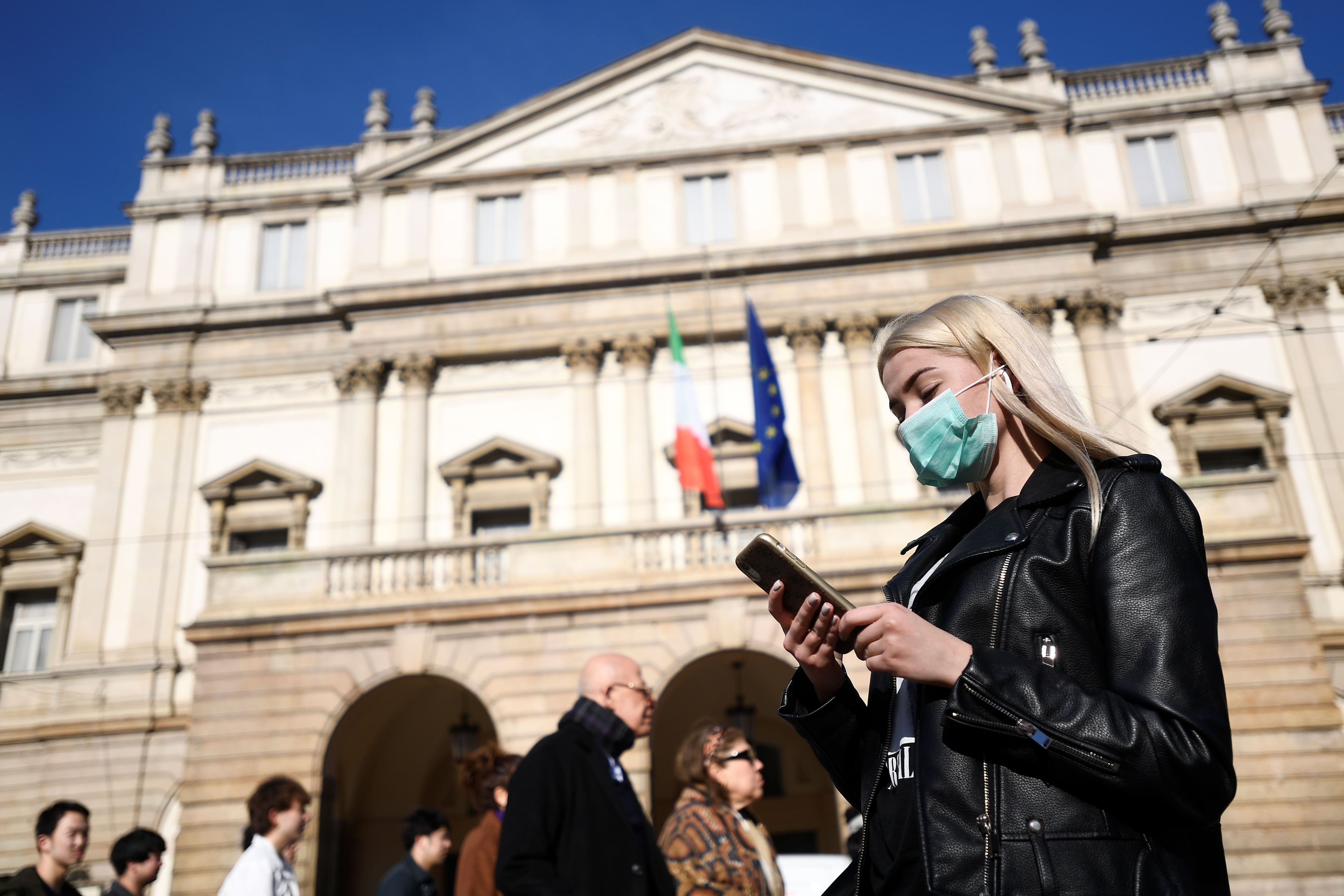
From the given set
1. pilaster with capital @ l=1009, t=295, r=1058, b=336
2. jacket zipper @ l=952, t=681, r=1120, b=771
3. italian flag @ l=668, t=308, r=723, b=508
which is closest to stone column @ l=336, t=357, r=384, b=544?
italian flag @ l=668, t=308, r=723, b=508

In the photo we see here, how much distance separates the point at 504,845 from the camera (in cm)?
432

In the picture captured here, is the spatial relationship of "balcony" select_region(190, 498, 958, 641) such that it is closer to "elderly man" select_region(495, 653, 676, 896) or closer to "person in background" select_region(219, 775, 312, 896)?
"person in background" select_region(219, 775, 312, 896)

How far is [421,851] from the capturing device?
6.87 meters

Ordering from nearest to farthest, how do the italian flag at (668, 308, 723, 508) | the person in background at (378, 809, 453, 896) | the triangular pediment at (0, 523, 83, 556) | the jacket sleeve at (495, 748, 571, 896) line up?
the jacket sleeve at (495, 748, 571, 896) < the person in background at (378, 809, 453, 896) < the italian flag at (668, 308, 723, 508) < the triangular pediment at (0, 523, 83, 556)

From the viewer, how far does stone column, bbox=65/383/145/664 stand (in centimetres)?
1997

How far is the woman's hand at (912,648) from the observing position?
5.70 ft

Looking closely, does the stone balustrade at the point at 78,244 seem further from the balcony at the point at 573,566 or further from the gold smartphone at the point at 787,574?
the gold smartphone at the point at 787,574

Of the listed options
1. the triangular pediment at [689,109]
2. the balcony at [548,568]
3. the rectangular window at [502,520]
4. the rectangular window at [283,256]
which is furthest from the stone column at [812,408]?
the rectangular window at [283,256]

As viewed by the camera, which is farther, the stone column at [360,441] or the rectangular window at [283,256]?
the rectangular window at [283,256]

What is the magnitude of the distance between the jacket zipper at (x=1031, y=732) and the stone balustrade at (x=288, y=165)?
2416 cm

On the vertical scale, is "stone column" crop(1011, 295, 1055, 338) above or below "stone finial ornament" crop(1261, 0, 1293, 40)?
below

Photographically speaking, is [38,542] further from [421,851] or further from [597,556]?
[421,851]

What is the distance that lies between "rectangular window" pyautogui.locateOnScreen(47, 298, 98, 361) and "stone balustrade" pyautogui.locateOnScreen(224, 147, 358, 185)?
423 centimetres

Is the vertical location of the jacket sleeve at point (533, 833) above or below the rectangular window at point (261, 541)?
below
